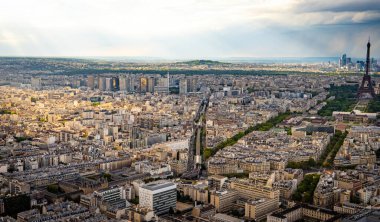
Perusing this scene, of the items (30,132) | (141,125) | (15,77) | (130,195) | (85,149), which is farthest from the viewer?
(15,77)

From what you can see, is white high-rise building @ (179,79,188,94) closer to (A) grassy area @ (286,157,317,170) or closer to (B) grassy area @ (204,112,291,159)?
(B) grassy area @ (204,112,291,159)

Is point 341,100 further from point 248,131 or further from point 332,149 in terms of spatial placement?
point 332,149

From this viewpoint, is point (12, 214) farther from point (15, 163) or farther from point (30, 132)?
point (30, 132)

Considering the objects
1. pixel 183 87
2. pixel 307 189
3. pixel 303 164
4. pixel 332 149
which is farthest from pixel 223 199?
pixel 183 87

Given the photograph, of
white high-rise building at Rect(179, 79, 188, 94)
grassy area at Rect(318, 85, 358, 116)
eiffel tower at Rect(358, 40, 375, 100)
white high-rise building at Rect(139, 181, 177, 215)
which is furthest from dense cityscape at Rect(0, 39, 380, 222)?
white high-rise building at Rect(179, 79, 188, 94)

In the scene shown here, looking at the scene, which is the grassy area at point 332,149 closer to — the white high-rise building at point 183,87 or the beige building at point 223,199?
the beige building at point 223,199

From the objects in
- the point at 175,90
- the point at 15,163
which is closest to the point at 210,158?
the point at 15,163
